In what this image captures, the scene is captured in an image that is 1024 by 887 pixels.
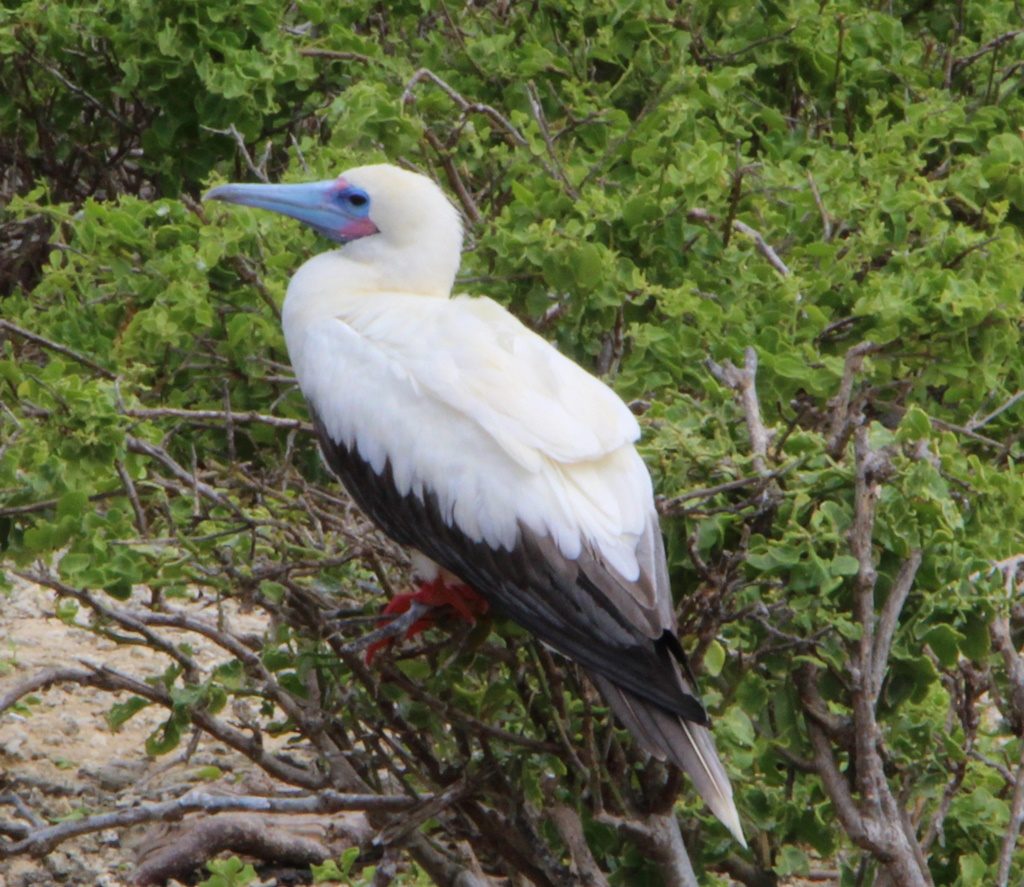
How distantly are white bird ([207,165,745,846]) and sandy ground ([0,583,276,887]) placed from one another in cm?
109

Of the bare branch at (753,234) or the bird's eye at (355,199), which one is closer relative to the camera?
the bare branch at (753,234)

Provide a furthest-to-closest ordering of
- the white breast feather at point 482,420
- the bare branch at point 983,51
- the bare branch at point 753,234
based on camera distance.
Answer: the bare branch at point 983,51 < the bare branch at point 753,234 < the white breast feather at point 482,420

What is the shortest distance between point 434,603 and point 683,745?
52cm

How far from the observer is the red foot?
333 cm

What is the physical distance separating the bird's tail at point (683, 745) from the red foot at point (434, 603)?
377 millimetres

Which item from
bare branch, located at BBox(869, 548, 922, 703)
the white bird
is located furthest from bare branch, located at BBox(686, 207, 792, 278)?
bare branch, located at BBox(869, 548, 922, 703)

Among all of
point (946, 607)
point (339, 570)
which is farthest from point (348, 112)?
point (946, 607)

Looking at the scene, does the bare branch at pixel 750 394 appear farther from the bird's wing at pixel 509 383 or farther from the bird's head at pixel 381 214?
the bird's head at pixel 381 214

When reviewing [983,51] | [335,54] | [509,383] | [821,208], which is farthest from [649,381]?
[983,51]

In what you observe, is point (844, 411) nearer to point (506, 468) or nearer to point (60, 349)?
point (506, 468)

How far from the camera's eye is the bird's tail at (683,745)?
9.91 ft

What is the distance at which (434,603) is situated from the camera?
11.0ft

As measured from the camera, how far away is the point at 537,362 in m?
3.40

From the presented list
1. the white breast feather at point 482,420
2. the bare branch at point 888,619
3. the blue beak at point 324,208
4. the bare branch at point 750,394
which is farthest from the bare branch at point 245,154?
the bare branch at point 888,619
